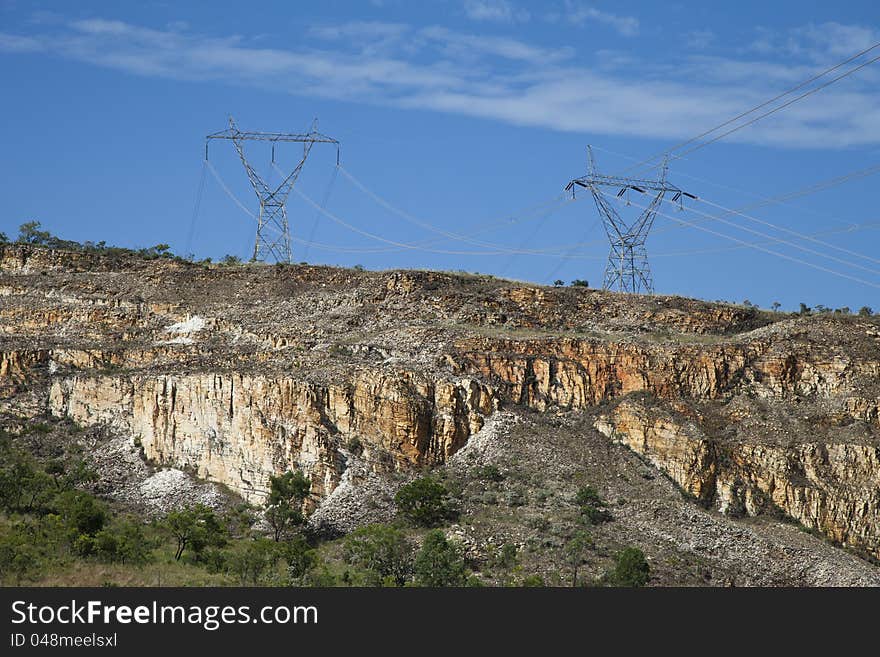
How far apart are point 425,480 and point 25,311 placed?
3412 centimetres

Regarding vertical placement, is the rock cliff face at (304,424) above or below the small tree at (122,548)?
above

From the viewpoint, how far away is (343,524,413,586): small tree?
5866cm

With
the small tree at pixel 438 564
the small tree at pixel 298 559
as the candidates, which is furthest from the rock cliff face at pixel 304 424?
the small tree at pixel 438 564

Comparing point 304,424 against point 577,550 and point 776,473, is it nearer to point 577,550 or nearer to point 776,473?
point 577,550

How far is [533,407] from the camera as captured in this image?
2881 inches

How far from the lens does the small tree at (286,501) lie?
64125 millimetres

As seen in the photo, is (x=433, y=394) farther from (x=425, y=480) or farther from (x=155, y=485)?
(x=155, y=485)

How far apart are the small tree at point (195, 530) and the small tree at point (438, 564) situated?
8864mm

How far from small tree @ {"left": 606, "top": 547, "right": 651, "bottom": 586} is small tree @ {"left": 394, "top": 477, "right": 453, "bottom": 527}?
29.3 feet

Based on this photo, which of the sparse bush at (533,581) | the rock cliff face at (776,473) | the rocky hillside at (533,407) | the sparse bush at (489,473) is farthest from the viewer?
the rock cliff face at (776,473)

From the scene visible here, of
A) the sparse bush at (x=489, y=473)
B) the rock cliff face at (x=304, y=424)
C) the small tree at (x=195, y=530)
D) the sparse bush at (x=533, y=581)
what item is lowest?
the sparse bush at (x=533, y=581)

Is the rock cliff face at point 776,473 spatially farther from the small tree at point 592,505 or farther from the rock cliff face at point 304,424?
the rock cliff face at point 304,424

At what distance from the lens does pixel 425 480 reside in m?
65.6

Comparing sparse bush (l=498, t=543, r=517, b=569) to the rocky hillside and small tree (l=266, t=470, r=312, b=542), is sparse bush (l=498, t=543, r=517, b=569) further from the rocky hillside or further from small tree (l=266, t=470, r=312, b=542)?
small tree (l=266, t=470, r=312, b=542)
